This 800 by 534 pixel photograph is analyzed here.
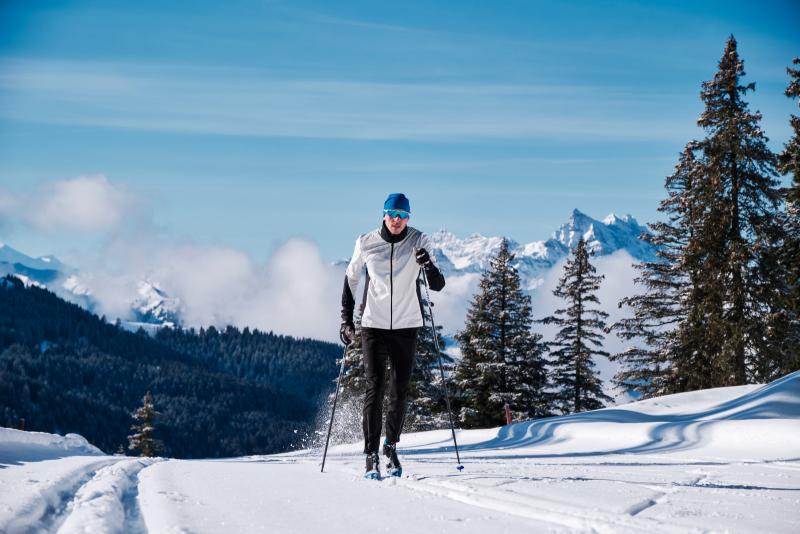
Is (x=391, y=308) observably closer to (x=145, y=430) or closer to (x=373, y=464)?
(x=373, y=464)

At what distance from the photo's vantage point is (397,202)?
5.52m

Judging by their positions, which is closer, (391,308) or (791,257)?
(391,308)

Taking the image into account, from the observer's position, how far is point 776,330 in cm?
2139

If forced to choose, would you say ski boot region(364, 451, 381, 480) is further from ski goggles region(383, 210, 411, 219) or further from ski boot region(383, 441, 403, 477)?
ski goggles region(383, 210, 411, 219)

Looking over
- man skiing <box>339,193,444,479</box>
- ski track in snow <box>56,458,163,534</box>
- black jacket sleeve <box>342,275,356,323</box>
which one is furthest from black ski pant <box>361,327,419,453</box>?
ski track in snow <box>56,458,163,534</box>

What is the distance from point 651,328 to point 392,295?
85.7 feet

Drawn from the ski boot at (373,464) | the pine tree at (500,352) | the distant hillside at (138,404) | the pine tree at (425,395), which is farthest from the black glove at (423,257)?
the distant hillside at (138,404)

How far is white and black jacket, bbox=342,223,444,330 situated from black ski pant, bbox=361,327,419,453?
10 centimetres

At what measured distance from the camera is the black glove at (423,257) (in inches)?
218

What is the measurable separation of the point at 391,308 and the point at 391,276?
284 millimetres

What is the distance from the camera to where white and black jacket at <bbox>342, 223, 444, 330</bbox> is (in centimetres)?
552

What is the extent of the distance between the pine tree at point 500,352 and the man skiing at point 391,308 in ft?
77.8

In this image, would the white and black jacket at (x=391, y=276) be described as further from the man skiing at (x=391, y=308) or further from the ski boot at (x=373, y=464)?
the ski boot at (x=373, y=464)

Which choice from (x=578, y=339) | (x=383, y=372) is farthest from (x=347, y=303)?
(x=578, y=339)
